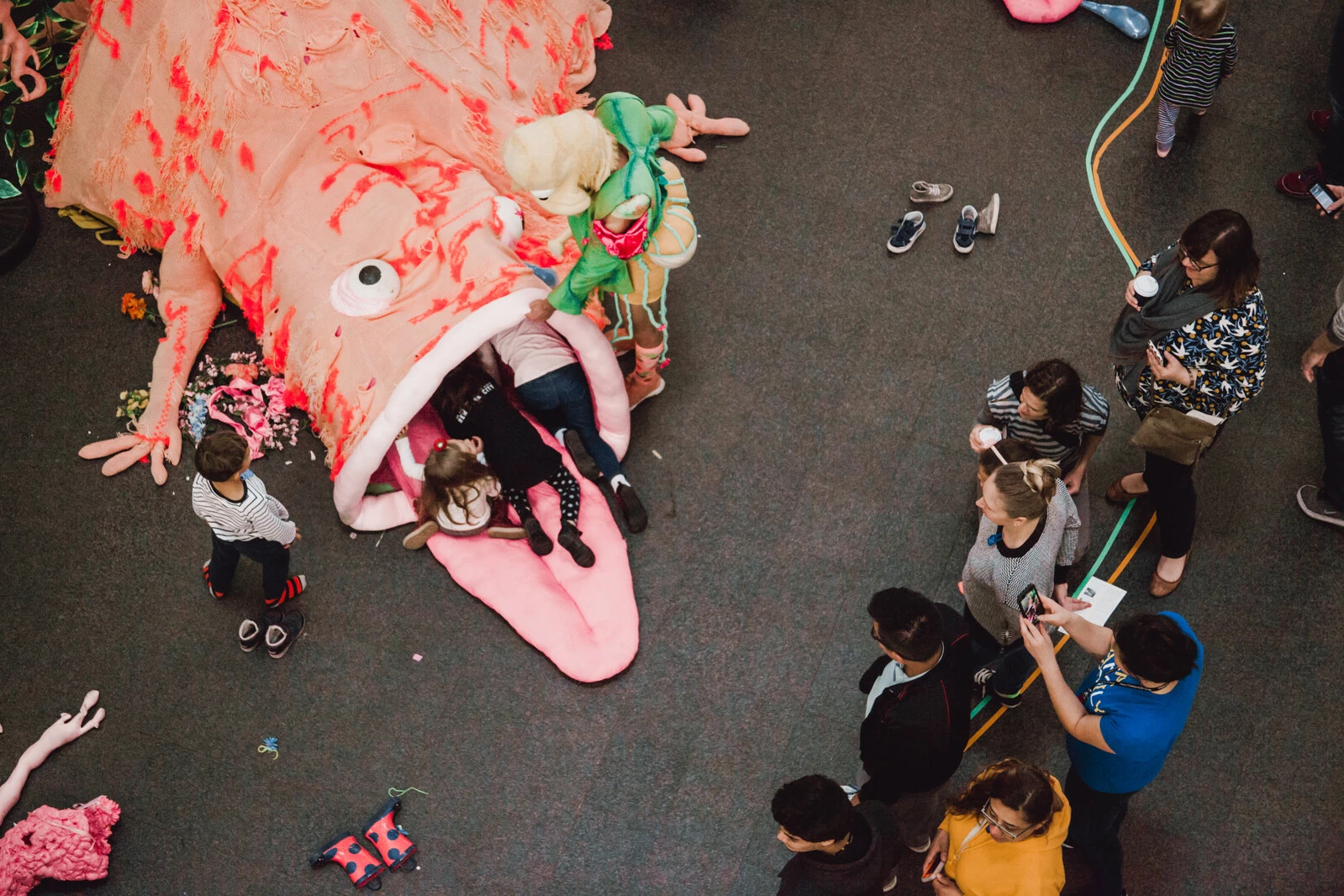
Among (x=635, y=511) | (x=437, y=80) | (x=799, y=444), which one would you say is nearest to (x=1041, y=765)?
(x=799, y=444)

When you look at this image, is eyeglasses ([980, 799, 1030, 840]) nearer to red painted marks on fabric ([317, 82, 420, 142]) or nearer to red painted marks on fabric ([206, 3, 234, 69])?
red painted marks on fabric ([317, 82, 420, 142])

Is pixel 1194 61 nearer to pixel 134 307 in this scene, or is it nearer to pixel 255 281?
pixel 255 281

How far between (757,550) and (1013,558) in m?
0.92

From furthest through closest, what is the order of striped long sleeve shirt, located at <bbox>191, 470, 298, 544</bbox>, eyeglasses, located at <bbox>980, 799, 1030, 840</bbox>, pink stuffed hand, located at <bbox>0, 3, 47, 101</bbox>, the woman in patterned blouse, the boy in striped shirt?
pink stuffed hand, located at <bbox>0, 3, 47, 101</bbox> → striped long sleeve shirt, located at <bbox>191, 470, 298, 544</bbox> → the boy in striped shirt → the woman in patterned blouse → eyeglasses, located at <bbox>980, 799, 1030, 840</bbox>

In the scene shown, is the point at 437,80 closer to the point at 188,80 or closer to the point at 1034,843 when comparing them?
the point at 188,80

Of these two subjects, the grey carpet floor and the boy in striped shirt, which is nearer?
the boy in striped shirt

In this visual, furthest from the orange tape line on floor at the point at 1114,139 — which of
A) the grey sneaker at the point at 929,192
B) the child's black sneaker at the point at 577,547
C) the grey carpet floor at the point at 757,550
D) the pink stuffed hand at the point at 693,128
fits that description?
the child's black sneaker at the point at 577,547

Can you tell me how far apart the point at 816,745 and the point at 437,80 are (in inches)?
96.3

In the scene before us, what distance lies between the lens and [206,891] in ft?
9.50

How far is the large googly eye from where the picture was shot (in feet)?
10.1

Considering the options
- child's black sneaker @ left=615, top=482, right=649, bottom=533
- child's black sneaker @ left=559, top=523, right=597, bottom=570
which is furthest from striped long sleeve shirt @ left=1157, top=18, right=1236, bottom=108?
child's black sneaker @ left=559, top=523, right=597, bottom=570

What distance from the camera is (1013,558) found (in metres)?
2.53

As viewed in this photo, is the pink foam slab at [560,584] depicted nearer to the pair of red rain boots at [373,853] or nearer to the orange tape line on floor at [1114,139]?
the pair of red rain boots at [373,853]

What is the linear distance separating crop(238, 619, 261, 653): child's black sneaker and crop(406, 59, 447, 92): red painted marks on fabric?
1829mm
